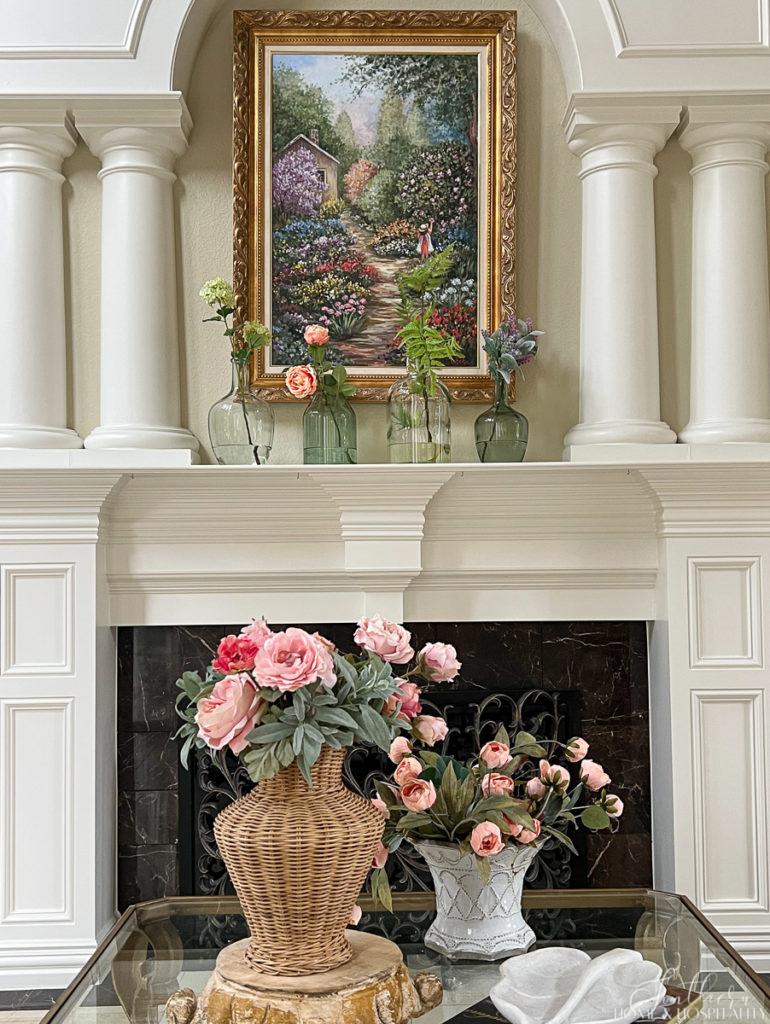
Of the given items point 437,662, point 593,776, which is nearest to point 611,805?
point 593,776

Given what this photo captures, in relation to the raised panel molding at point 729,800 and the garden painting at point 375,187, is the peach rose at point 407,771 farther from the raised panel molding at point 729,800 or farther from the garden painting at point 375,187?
the garden painting at point 375,187

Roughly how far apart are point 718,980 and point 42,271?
2383 mm

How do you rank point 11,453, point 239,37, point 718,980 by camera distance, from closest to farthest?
Result: point 718,980
point 11,453
point 239,37

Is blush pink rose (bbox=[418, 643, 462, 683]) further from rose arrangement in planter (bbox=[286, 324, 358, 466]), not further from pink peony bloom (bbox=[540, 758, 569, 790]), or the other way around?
rose arrangement in planter (bbox=[286, 324, 358, 466])

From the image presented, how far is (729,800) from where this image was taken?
9.49ft

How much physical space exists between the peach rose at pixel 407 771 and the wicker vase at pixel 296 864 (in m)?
0.31

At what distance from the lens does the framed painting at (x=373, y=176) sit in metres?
3.05

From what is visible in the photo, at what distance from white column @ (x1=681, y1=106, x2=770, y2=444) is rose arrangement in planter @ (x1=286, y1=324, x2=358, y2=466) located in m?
0.94

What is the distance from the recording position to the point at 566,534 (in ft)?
9.81

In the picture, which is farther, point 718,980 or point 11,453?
point 11,453

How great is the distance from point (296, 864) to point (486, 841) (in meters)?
0.42

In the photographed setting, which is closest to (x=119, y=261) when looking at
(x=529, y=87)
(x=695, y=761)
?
(x=529, y=87)

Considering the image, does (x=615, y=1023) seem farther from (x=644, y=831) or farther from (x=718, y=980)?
(x=644, y=831)

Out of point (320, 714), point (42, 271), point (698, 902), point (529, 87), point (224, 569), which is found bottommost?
point (698, 902)
